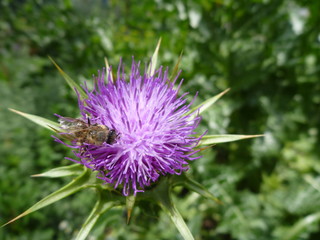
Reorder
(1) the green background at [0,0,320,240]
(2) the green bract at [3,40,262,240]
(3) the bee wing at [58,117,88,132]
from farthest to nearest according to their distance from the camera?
1. (1) the green background at [0,0,320,240]
2. (2) the green bract at [3,40,262,240]
3. (3) the bee wing at [58,117,88,132]

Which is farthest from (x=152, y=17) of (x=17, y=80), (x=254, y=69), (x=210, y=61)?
(x=17, y=80)

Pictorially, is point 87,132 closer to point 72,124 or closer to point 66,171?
point 72,124

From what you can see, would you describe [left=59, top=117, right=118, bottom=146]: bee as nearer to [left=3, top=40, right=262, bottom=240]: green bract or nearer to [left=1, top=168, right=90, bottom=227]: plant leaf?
[left=3, top=40, right=262, bottom=240]: green bract

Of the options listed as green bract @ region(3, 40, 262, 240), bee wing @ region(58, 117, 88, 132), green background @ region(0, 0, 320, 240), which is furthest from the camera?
green background @ region(0, 0, 320, 240)

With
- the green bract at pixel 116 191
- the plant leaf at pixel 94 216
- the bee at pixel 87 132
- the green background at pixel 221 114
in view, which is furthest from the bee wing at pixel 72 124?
the green background at pixel 221 114

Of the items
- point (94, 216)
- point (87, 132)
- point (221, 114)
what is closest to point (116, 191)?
point (94, 216)

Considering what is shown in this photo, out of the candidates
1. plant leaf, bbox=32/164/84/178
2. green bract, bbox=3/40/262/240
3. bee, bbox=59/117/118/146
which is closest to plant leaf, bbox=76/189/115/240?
green bract, bbox=3/40/262/240
